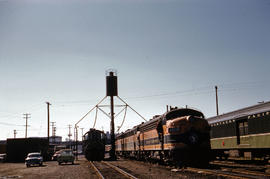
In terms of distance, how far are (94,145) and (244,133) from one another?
23355 mm

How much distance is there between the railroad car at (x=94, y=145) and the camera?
3966 cm

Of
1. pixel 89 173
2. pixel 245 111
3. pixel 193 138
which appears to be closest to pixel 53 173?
pixel 89 173

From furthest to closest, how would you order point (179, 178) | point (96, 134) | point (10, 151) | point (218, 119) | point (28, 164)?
1. point (10, 151)
2. point (96, 134)
3. point (28, 164)
4. point (218, 119)
5. point (179, 178)

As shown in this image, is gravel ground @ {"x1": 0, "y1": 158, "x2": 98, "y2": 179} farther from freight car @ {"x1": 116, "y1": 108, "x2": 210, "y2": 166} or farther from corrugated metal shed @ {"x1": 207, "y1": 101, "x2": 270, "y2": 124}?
corrugated metal shed @ {"x1": 207, "y1": 101, "x2": 270, "y2": 124}

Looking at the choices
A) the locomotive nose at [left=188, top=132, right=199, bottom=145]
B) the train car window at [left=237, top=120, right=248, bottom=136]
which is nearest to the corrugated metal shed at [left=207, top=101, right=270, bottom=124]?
the train car window at [left=237, top=120, right=248, bottom=136]

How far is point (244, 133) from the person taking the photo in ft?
70.0

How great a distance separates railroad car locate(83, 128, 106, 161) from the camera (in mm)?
39656

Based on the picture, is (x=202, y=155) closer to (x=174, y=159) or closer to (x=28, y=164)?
(x=174, y=159)

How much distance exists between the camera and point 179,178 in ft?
44.8

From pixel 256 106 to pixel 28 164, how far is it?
2495 cm

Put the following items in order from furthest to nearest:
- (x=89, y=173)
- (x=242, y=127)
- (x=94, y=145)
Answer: (x=94, y=145) → (x=242, y=127) → (x=89, y=173)

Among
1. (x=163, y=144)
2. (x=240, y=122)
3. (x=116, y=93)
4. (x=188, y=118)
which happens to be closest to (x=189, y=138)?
(x=188, y=118)

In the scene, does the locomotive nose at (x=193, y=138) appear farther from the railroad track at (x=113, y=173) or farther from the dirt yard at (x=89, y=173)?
the railroad track at (x=113, y=173)

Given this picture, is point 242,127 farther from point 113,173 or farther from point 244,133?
point 113,173
